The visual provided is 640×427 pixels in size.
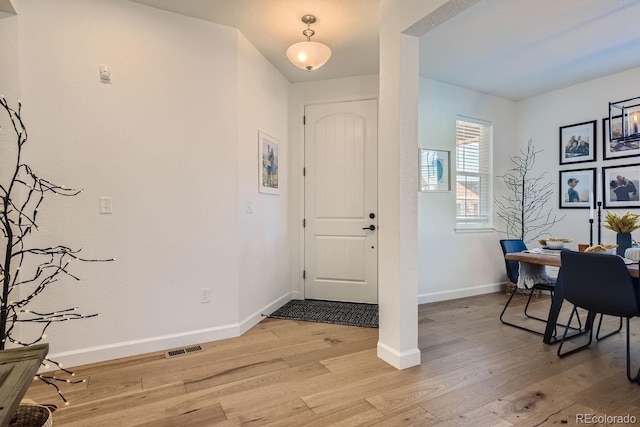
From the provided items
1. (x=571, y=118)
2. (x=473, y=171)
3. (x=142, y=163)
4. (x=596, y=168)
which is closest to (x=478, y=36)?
(x=473, y=171)

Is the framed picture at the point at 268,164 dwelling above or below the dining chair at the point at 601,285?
above

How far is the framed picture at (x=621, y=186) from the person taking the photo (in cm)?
362

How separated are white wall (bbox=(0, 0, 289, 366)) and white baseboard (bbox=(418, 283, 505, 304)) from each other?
210 cm

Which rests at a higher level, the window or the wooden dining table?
the window

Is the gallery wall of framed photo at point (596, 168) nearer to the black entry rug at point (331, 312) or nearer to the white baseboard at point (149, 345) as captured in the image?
the black entry rug at point (331, 312)

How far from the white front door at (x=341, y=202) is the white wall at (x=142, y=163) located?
106cm

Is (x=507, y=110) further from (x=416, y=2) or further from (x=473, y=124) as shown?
(x=416, y=2)

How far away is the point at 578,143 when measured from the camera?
4.09 metres

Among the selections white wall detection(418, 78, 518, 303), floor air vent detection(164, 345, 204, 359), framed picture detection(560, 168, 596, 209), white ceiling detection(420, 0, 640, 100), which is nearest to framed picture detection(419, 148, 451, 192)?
white wall detection(418, 78, 518, 303)

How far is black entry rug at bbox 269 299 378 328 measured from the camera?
322 cm

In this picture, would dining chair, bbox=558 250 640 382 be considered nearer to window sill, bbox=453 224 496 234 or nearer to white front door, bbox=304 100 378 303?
window sill, bbox=453 224 496 234

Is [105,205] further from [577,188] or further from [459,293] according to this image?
[577,188]

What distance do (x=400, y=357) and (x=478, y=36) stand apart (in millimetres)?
2851

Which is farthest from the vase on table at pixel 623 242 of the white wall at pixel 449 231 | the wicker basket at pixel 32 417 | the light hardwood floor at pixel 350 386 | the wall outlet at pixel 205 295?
the wicker basket at pixel 32 417
